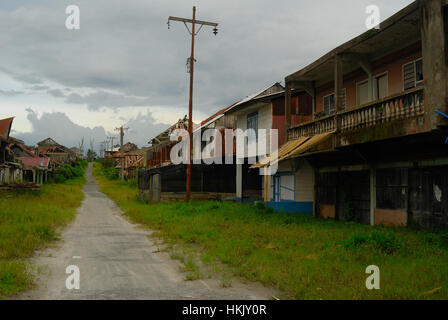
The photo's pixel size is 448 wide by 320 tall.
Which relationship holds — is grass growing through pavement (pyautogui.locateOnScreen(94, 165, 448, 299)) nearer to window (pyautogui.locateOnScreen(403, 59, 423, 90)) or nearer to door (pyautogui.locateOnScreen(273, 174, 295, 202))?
door (pyautogui.locateOnScreen(273, 174, 295, 202))

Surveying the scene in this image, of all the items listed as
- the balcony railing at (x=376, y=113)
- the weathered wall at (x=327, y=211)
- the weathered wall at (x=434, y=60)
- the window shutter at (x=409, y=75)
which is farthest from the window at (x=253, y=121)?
the weathered wall at (x=434, y=60)

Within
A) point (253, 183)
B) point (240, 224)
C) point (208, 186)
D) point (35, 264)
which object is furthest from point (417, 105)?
point (208, 186)

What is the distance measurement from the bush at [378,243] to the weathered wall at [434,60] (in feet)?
10.6

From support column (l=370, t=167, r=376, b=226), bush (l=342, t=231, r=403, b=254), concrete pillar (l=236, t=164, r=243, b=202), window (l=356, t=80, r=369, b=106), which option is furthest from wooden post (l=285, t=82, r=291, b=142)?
bush (l=342, t=231, r=403, b=254)

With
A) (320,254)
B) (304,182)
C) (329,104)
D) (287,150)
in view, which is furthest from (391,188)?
(304,182)

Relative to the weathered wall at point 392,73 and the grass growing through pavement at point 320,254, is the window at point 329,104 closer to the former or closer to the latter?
the weathered wall at point 392,73

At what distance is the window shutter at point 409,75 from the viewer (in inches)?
553

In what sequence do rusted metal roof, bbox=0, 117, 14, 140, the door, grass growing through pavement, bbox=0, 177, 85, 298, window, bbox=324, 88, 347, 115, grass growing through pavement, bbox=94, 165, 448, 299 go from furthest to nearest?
rusted metal roof, bbox=0, 117, 14, 140, the door, window, bbox=324, 88, 347, 115, grass growing through pavement, bbox=0, 177, 85, 298, grass growing through pavement, bbox=94, 165, 448, 299

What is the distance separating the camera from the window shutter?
14.1 metres

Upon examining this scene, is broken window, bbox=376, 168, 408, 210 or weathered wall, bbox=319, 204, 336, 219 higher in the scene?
broken window, bbox=376, 168, 408, 210

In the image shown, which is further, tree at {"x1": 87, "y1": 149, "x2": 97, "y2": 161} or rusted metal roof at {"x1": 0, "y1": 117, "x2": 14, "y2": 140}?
tree at {"x1": 87, "y1": 149, "x2": 97, "y2": 161}

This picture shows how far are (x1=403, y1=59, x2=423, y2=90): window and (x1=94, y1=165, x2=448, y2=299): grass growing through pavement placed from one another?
4959mm

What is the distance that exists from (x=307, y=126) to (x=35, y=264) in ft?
40.1

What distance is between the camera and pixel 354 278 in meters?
7.37
